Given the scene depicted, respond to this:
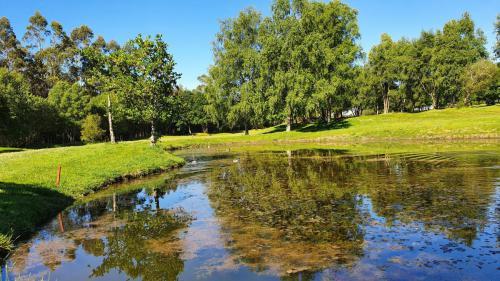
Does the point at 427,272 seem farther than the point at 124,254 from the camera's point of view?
No

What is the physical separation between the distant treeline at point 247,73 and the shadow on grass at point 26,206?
27617 mm

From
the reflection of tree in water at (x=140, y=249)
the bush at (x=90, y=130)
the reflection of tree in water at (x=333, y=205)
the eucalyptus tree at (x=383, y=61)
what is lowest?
the reflection of tree in water at (x=140, y=249)

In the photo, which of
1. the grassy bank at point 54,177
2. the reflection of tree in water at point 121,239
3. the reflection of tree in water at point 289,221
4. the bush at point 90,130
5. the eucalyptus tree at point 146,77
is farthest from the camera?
the bush at point 90,130

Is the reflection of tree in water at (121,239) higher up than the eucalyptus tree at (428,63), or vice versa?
the eucalyptus tree at (428,63)

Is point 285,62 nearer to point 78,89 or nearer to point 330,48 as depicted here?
point 330,48

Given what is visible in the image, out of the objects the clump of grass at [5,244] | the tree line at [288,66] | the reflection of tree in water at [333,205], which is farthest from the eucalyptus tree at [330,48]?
the clump of grass at [5,244]

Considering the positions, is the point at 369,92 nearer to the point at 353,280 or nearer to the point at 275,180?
the point at 275,180

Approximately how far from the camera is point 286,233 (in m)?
13.4

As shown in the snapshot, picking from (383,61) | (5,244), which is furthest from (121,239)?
(383,61)

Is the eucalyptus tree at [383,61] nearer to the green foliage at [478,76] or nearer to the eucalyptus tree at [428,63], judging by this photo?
the eucalyptus tree at [428,63]

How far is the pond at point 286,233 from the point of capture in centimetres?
1025

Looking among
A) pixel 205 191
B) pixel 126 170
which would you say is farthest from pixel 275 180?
pixel 126 170

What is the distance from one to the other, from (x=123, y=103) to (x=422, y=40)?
8449cm

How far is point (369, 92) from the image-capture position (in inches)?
4422
